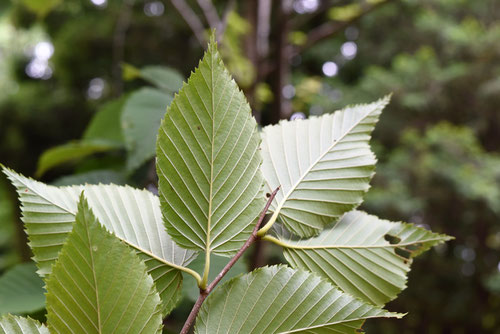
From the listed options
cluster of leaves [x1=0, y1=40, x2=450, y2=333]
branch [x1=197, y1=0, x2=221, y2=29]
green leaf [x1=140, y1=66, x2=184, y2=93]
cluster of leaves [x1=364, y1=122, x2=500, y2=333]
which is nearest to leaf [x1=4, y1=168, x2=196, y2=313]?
cluster of leaves [x1=0, y1=40, x2=450, y2=333]

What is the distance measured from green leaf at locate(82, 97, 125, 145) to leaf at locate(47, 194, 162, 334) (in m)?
0.39

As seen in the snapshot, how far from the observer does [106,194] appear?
17 cm

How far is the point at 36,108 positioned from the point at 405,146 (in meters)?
3.62

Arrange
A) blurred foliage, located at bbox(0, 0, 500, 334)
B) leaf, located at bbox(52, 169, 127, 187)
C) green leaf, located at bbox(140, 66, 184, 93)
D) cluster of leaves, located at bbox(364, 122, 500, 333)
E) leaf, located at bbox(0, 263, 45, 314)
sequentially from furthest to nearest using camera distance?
1. blurred foliage, located at bbox(0, 0, 500, 334)
2. cluster of leaves, located at bbox(364, 122, 500, 333)
3. green leaf, located at bbox(140, 66, 184, 93)
4. leaf, located at bbox(52, 169, 127, 187)
5. leaf, located at bbox(0, 263, 45, 314)

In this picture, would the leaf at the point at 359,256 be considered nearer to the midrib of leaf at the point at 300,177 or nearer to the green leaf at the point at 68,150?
the midrib of leaf at the point at 300,177

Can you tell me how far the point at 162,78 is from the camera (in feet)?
1.65

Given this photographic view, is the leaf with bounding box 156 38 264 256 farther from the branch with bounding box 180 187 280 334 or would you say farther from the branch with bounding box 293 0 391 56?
the branch with bounding box 293 0 391 56

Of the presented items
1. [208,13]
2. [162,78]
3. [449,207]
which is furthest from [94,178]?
[449,207]

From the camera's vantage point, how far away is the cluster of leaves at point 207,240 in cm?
13

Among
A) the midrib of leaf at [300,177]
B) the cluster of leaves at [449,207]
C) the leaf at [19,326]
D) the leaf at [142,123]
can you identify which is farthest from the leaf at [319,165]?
the cluster of leaves at [449,207]

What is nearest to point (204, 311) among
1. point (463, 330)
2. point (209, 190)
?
point (209, 190)

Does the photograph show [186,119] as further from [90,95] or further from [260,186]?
[90,95]

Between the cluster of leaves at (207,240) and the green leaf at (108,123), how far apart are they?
356mm

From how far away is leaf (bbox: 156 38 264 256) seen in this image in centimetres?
16
